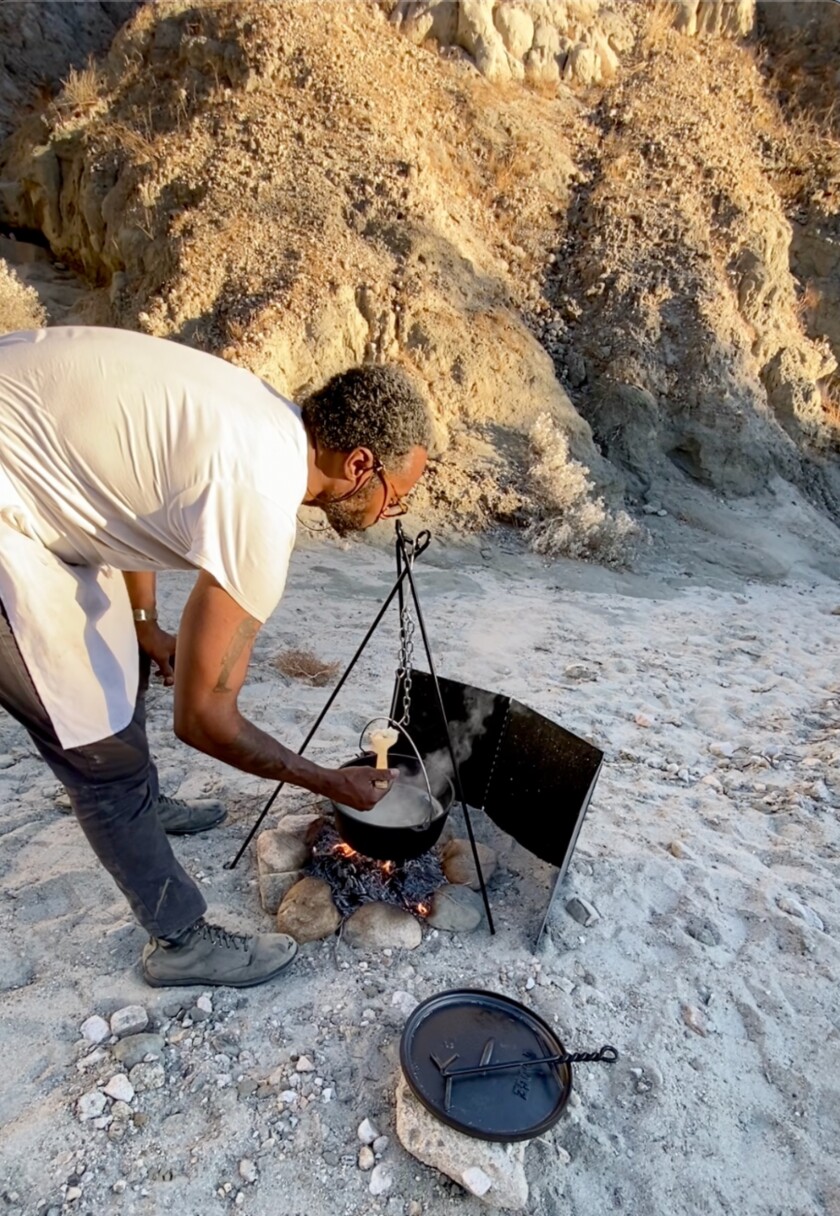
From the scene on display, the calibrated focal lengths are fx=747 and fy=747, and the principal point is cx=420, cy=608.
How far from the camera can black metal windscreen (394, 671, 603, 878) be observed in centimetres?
264

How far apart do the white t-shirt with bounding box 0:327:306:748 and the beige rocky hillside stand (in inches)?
235

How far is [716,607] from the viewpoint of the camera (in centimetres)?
675

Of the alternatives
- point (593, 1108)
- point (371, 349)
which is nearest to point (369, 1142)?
point (593, 1108)

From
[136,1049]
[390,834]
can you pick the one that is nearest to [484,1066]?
[390,834]

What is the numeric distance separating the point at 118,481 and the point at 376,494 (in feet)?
2.03

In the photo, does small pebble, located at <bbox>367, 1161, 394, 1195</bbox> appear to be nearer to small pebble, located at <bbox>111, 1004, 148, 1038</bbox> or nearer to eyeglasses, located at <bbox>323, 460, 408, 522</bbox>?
small pebble, located at <bbox>111, 1004, 148, 1038</bbox>

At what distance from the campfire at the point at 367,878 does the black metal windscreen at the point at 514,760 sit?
37cm

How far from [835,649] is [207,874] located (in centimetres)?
514

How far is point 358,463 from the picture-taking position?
1856mm

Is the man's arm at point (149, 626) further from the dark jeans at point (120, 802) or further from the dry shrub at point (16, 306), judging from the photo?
the dry shrub at point (16, 306)

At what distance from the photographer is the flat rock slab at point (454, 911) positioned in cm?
255

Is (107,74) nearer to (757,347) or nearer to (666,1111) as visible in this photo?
(757,347)

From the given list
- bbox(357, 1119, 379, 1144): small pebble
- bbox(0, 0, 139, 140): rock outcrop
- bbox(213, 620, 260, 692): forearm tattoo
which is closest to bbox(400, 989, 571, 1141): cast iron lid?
bbox(357, 1119, 379, 1144): small pebble

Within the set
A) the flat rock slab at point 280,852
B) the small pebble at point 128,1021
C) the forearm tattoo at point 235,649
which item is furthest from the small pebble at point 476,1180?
the forearm tattoo at point 235,649
